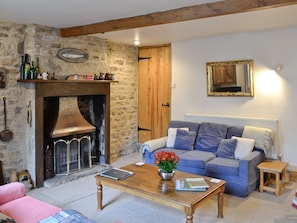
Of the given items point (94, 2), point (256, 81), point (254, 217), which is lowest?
point (254, 217)

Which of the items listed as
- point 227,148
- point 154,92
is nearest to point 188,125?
point 227,148

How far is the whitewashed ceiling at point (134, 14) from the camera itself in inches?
125

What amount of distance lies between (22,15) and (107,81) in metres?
1.82

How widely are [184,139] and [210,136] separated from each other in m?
0.44

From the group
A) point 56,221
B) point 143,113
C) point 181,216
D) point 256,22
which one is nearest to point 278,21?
point 256,22

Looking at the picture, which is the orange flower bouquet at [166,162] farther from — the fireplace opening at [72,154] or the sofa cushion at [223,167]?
the fireplace opening at [72,154]

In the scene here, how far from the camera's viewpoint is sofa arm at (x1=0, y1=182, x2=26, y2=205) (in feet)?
8.94

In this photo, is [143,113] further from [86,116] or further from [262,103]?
[262,103]

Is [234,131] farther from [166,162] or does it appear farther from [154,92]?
[154,92]

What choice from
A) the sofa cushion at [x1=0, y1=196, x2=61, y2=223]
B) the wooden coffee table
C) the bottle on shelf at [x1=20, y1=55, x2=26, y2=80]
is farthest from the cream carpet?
the bottle on shelf at [x1=20, y1=55, x2=26, y2=80]

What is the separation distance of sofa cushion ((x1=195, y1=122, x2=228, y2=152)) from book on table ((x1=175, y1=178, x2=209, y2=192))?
1.63 metres

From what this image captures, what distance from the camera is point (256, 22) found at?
4.21 m

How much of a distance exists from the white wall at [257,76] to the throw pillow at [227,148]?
880 mm

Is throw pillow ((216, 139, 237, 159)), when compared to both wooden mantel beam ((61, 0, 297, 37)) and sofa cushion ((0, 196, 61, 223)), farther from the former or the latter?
sofa cushion ((0, 196, 61, 223))
